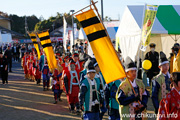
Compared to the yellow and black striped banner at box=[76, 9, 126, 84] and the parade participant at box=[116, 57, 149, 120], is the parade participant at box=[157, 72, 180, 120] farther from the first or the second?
the yellow and black striped banner at box=[76, 9, 126, 84]

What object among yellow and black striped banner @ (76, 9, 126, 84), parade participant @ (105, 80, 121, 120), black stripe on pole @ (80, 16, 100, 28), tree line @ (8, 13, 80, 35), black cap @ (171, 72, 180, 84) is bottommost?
parade participant @ (105, 80, 121, 120)

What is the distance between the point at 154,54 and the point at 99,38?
6.68 m

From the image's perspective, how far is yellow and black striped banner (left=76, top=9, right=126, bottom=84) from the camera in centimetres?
529

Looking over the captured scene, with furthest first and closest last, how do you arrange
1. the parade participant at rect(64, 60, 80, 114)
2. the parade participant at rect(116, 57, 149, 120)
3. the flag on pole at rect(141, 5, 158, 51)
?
the flag on pole at rect(141, 5, 158, 51), the parade participant at rect(64, 60, 80, 114), the parade participant at rect(116, 57, 149, 120)

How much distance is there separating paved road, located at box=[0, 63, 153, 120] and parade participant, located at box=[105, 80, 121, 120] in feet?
8.56

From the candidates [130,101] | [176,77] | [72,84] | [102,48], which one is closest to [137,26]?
[72,84]

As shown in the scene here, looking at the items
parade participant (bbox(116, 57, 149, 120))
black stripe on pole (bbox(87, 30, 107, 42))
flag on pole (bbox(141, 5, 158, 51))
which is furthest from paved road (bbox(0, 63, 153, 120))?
parade participant (bbox(116, 57, 149, 120))

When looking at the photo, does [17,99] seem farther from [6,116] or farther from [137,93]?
[137,93]

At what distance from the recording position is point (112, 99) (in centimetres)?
632

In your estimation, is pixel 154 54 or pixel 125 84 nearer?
pixel 125 84

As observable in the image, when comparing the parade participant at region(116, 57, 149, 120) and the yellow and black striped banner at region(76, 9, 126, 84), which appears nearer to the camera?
the parade participant at region(116, 57, 149, 120)

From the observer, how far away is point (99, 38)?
220 inches

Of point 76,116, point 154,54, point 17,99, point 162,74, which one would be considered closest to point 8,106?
point 17,99

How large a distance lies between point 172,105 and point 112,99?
245 cm
